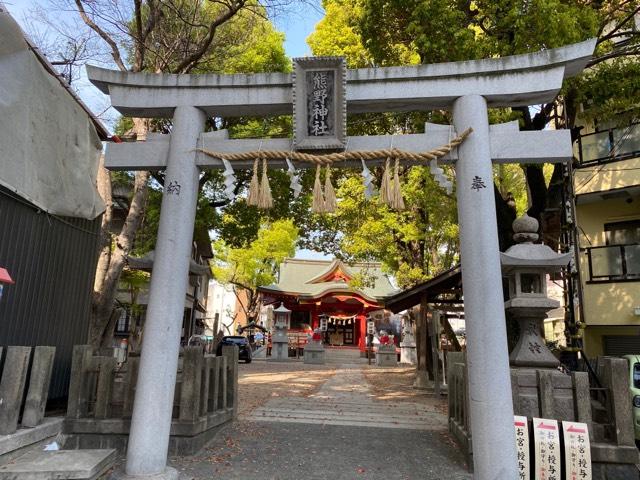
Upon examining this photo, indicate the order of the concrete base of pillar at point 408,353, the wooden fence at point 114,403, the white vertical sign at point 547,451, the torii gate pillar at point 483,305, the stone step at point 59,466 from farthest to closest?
the concrete base of pillar at point 408,353
the wooden fence at point 114,403
the white vertical sign at point 547,451
the torii gate pillar at point 483,305
the stone step at point 59,466

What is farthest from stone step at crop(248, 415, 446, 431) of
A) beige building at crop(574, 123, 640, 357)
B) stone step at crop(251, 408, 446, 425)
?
beige building at crop(574, 123, 640, 357)

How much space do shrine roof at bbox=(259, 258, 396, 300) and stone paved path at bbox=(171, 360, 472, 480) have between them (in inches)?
712

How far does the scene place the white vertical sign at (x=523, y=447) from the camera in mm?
5066

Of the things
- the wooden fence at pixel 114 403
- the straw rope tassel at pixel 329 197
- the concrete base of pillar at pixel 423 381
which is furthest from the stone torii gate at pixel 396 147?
the concrete base of pillar at pixel 423 381

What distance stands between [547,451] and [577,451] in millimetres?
310

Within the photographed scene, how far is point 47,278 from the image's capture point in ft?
18.4

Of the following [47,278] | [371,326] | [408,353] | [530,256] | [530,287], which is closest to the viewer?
[47,278]

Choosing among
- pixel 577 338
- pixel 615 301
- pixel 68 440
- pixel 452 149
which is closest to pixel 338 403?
pixel 577 338

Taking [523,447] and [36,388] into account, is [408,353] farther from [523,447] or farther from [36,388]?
[36,388]

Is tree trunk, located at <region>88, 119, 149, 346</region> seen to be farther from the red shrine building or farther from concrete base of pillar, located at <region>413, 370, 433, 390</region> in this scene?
the red shrine building

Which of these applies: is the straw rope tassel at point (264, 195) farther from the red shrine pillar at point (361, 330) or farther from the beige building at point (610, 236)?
the red shrine pillar at point (361, 330)

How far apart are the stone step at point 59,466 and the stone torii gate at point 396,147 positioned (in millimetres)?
349

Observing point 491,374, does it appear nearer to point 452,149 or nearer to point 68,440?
point 452,149

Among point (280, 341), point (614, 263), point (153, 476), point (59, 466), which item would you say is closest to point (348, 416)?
point (153, 476)
